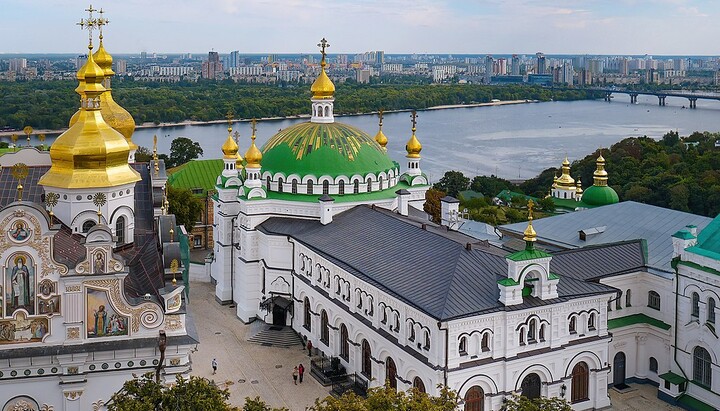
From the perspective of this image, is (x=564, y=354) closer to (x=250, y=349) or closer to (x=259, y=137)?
(x=250, y=349)

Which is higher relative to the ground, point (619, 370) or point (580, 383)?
point (580, 383)

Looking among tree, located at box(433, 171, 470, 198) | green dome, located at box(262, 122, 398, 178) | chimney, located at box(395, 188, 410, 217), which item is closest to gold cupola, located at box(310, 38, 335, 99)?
green dome, located at box(262, 122, 398, 178)

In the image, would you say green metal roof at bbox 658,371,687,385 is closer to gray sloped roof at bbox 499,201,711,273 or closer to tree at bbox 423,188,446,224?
gray sloped roof at bbox 499,201,711,273

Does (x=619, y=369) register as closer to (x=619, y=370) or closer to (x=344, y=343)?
(x=619, y=370)

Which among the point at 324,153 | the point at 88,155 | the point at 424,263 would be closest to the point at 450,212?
the point at 324,153

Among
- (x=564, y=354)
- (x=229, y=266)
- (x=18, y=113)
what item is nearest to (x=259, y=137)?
(x=18, y=113)
